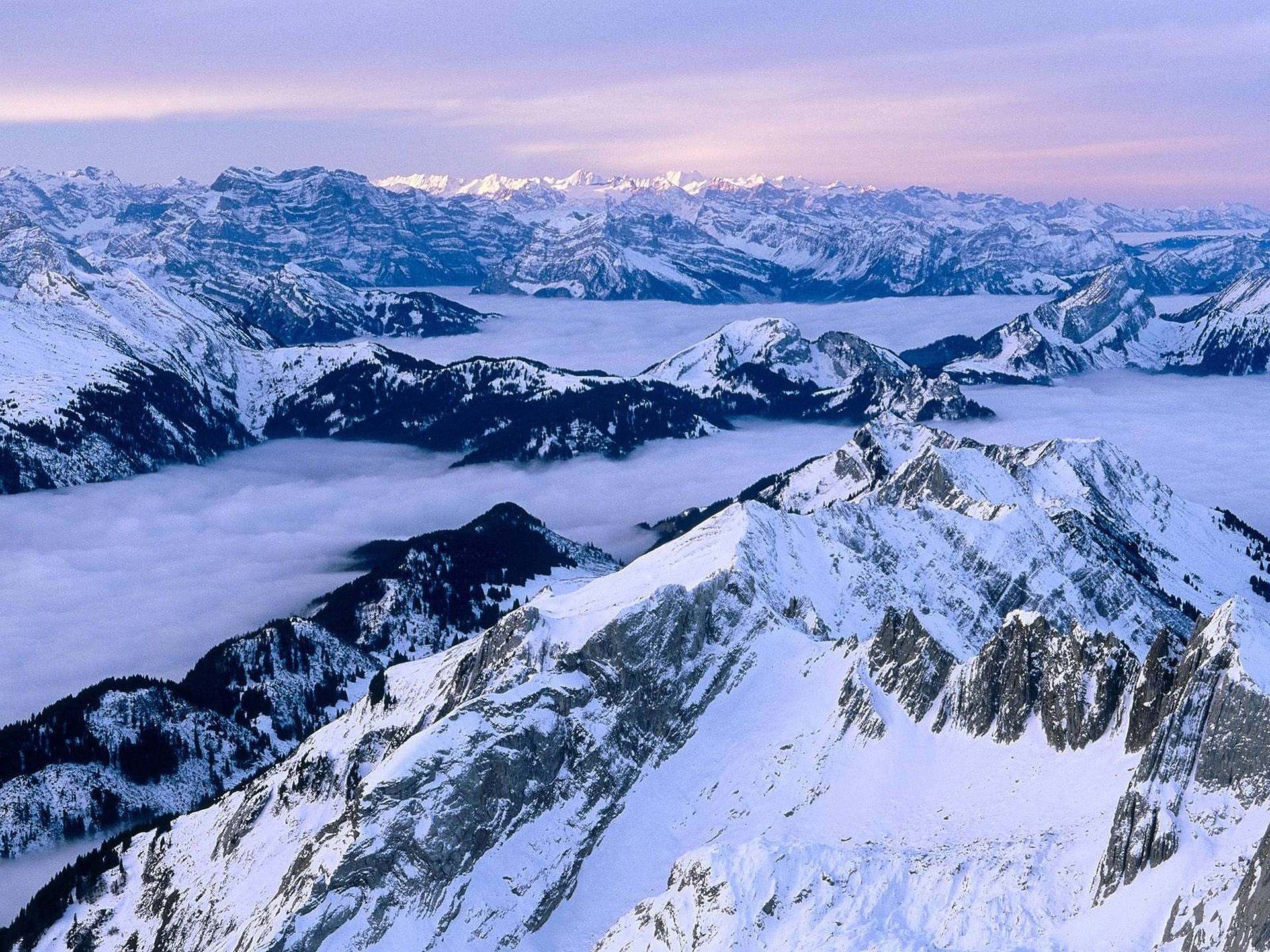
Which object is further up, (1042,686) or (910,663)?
(1042,686)

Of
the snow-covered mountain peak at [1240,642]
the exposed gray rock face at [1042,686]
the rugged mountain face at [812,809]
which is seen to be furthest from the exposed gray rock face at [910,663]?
the snow-covered mountain peak at [1240,642]

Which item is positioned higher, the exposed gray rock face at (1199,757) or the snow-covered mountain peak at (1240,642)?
the snow-covered mountain peak at (1240,642)

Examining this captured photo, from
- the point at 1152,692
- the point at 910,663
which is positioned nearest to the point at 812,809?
the point at 910,663

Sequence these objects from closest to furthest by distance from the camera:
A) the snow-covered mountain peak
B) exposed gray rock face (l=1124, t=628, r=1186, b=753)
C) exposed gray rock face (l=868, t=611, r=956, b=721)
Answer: the snow-covered mountain peak, exposed gray rock face (l=1124, t=628, r=1186, b=753), exposed gray rock face (l=868, t=611, r=956, b=721)

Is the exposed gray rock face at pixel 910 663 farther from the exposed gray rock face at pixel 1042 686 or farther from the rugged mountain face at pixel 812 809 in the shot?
the exposed gray rock face at pixel 1042 686

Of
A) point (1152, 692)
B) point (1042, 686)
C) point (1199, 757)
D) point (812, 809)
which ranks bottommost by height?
point (812, 809)

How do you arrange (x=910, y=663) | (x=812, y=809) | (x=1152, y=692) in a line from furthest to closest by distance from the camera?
1. (x=910, y=663)
2. (x=812, y=809)
3. (x=1152, y=692)

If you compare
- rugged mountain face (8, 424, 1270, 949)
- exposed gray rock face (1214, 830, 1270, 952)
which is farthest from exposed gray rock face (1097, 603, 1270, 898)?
exposed gray rock face (1214, 830, 1270, 952)

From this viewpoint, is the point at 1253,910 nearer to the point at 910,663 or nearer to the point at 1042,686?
the point at 1042,686

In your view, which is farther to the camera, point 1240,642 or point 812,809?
point 812,809

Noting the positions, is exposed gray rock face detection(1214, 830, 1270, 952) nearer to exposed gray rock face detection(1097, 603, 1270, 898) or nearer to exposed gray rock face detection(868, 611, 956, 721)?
exposed gray rock face detection(1097, 603, 1270, 898)
